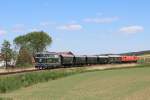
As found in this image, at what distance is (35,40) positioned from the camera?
166m

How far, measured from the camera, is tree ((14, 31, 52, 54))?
159750mm

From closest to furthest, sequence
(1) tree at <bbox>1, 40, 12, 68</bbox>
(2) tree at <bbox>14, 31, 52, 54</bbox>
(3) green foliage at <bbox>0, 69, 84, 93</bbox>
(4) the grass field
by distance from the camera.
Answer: (4) the grass field
(3) green foliage at <bbox>0, 69, 84, 93</bbox>
(1) tree at <bbox>1, 40, 12, 68</bbox>
(2) tree at <bbox>14, 31, 52, 54</bbox>

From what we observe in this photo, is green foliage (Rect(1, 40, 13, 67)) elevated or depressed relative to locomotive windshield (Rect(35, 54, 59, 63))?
elevated

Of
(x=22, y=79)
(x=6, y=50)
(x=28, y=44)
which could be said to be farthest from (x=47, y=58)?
(x=28, y=44)

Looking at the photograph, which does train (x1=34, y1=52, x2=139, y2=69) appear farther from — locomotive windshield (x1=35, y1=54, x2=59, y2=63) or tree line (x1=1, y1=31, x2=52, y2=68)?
tree line (x1=1, y1=31, x2=52, y2=68)

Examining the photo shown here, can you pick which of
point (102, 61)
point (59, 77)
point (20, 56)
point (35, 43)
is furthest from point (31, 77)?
point (35, 43)

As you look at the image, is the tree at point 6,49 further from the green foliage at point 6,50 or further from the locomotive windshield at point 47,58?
the locomotive windshield at point 47,58

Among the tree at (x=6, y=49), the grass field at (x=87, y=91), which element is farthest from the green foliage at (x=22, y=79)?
the tree at (x=6, y=49)

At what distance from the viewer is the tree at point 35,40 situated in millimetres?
159750

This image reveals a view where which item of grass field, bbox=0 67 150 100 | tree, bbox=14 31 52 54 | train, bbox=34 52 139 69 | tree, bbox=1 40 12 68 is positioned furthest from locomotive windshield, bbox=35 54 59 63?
tree, bbox=14 31 52 54

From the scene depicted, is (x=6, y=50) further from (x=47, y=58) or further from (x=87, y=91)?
(x=87, y=91)

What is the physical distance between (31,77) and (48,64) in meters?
28.0

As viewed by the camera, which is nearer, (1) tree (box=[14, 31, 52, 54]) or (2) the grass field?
(2) the grass field

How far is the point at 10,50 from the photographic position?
404ft
